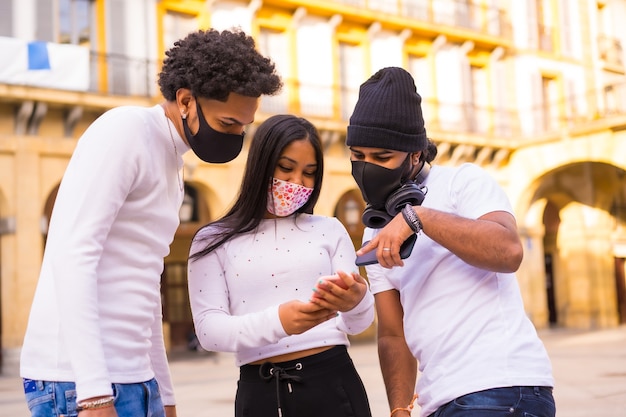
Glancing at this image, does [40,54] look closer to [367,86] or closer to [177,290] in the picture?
[177,290]

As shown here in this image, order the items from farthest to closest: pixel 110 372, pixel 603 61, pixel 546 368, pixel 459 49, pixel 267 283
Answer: pixel 603 61
pixel 459 49
pixel 267 283
pixel 546 368
pixel 110 372

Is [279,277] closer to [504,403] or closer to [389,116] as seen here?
[389,116]

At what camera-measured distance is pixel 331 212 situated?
69.3 ft

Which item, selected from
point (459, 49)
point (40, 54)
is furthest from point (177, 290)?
point (459, 49)

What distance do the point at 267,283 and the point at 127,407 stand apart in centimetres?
72

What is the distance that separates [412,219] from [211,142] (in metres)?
0.67

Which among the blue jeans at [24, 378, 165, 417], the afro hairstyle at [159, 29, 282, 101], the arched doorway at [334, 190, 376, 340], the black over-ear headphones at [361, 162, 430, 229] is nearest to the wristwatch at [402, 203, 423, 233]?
the black over-ear headphones at [361, 162, 430, 229]

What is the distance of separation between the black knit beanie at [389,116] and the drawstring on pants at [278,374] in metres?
0.77

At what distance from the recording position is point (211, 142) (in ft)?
8.43

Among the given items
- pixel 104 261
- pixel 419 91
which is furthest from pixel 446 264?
pixel 419 91

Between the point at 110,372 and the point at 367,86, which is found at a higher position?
the point at 367,86

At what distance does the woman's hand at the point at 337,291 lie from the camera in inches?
91.4

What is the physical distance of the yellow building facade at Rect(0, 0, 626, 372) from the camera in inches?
648

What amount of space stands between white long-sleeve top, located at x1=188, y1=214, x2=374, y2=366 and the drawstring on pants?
0.04 meters
